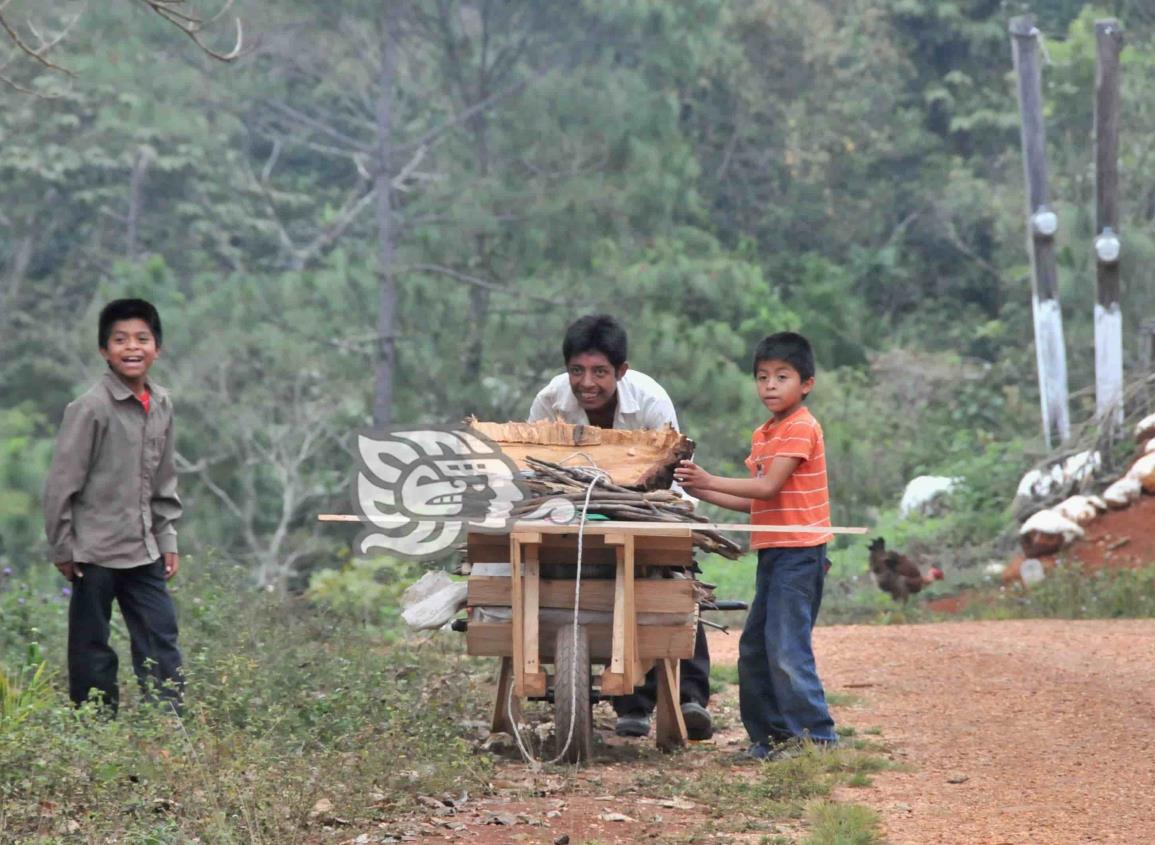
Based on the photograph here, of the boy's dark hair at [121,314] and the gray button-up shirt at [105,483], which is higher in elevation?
the boy's dark hair at [121,314]

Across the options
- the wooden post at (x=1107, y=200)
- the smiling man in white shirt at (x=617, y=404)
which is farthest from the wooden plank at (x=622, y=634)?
the wooden post at (x=1107, y=200)

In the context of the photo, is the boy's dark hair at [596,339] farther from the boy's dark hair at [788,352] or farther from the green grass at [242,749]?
the green grass at [242,749]

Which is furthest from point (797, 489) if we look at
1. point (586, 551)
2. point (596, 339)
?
point (596, 339)

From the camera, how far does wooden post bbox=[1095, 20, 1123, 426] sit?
1548 centimetres

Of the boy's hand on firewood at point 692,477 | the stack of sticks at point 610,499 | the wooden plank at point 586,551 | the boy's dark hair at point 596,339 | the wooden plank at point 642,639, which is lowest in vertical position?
the wooden plank at point 642,639

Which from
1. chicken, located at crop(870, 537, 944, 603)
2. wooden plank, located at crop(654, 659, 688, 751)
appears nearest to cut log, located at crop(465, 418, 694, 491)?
wooden plank, located at crop(654, 659, 688, 751)

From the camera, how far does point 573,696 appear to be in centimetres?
619

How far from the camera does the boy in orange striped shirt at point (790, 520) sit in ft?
21.1

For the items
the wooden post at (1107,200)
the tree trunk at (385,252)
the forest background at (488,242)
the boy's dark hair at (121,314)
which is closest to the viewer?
the boy's dark hair at (121,314)

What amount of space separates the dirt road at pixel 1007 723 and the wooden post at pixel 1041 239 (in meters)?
5.80

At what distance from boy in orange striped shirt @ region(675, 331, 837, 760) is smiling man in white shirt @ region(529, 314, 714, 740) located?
0.44m

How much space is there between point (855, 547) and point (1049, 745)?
9837mm

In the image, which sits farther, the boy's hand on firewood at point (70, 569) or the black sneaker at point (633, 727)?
the black sneaker at point (633, 727)

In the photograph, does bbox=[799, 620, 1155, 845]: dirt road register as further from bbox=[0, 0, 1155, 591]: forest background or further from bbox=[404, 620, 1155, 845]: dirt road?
bbox=[0, 0, 1155, 591]: forest background
